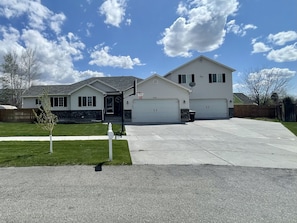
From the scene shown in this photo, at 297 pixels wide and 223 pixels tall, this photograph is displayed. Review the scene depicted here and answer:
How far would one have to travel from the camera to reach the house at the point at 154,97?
23.8 m

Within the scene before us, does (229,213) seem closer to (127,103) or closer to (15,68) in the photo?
(127,103)

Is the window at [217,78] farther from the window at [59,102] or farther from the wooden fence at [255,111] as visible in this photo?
the window at [59,102]

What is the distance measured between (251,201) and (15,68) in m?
48.0

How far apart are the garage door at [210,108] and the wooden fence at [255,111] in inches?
114

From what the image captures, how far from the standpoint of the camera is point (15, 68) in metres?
42.1

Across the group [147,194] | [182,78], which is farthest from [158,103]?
[147,194]

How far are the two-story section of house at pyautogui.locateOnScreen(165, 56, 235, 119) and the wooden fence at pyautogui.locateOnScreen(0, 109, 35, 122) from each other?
17.6 meters

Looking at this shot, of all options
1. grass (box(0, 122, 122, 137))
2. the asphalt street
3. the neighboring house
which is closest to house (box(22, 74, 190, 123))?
grass (box(0, 122, 122, 137))

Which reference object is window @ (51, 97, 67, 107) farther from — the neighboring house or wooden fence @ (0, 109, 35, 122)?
the neighboring house

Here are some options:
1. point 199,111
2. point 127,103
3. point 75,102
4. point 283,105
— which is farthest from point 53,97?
point 283,105

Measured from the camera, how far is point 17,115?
23.9 m


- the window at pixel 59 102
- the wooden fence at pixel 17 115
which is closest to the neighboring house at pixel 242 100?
the window at pixel 59 102

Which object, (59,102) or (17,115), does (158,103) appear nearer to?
(59,102)

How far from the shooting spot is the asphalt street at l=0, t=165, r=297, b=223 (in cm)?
352
